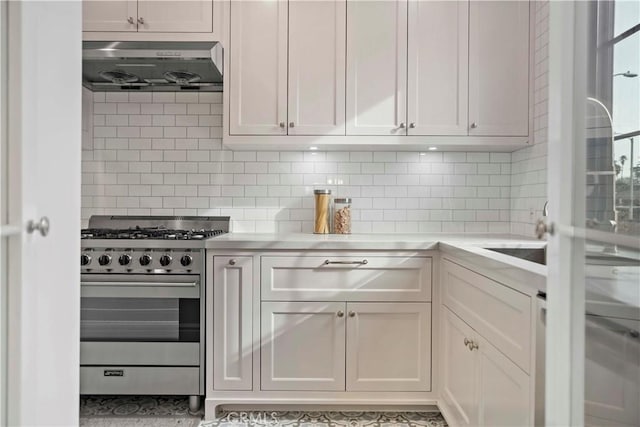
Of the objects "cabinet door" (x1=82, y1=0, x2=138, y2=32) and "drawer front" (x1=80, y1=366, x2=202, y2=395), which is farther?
"cabinet door" (x1=82, y1=0, x2=138, y2=32)

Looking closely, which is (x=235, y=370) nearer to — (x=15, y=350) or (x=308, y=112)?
(x=308, y=112)

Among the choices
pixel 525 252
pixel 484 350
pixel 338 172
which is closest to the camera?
pixel 484 350

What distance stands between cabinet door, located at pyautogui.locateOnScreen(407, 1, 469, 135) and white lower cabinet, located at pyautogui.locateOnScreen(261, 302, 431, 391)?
1.00 metres

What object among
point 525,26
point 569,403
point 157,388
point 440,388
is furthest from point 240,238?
point 525,26

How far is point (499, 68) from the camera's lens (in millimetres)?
2508

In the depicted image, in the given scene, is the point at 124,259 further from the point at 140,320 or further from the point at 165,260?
the point at 140,320

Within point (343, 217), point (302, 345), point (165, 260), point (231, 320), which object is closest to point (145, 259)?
point (165, 260)

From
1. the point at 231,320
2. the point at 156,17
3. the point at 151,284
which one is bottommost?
the point at 231,320

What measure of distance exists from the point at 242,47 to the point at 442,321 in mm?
1756

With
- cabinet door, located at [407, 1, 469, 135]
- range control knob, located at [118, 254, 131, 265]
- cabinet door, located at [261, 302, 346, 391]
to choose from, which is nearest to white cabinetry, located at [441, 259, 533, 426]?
cabinet door, located at [261, 302, 346, 391]

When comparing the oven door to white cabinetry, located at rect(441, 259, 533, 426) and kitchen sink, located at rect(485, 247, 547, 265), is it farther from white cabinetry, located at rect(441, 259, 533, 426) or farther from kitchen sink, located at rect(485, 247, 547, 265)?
kitchen sink, located at rect(485, 247, 547, 265)

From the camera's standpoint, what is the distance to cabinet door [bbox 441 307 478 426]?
5.91 ft

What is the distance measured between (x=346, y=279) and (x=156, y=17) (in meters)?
1.71

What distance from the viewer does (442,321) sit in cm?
223
